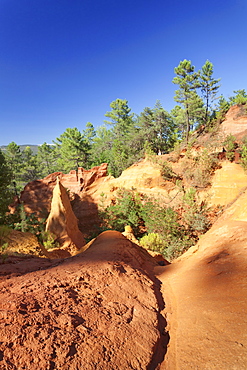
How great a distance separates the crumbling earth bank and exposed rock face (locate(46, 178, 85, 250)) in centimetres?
675

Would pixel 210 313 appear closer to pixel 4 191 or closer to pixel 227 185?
pixel 227 185

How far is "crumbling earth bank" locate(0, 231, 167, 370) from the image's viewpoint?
3.97ft

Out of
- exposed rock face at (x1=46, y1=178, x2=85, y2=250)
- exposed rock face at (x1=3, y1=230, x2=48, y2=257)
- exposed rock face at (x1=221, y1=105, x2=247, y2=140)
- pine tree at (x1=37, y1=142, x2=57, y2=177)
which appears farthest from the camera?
pine tree at (x1=37, y1=142, x2=57, y2=177)

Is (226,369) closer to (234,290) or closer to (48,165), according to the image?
(234,290)

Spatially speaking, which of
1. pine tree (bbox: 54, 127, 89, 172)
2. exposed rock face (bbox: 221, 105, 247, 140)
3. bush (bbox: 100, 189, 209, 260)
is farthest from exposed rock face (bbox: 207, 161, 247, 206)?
pine tree (bbox: 54, 127, 89, 172)

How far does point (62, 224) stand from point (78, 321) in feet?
27.4

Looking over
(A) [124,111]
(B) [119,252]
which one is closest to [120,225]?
(B) [119,252]

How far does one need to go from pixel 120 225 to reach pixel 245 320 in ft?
43.9

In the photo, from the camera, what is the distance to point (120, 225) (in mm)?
14680

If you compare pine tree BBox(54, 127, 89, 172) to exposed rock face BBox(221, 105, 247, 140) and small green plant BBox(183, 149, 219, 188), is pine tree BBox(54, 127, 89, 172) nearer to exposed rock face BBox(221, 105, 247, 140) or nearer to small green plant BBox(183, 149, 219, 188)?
small green plant BBox(183, 149, 219, 188)

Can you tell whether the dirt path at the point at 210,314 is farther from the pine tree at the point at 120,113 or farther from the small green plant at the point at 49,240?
the pine tree at the point at 120,113

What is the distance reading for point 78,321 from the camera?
1582 mm

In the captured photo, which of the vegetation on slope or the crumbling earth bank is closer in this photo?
the crumbling earth bank

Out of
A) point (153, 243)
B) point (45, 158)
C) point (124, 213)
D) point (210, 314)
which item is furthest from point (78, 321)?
point (45, 158)
